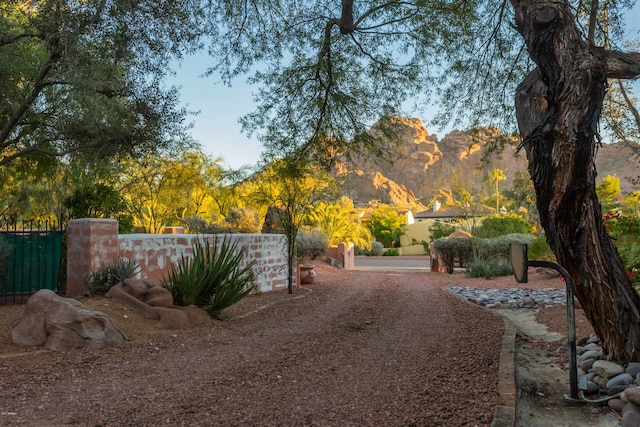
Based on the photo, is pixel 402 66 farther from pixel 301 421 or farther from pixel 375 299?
pixel 301 421

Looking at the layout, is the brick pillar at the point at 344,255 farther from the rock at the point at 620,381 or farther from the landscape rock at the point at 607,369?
the rock at the point at 620,381

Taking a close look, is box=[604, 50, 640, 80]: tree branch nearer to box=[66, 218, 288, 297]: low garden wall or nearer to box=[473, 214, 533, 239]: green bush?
box=[66, 218, 288, 297]: low garden wall

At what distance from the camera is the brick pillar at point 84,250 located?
7664 mm

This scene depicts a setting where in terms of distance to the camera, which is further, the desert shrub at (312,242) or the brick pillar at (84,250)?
the desert shrub at (312,242)

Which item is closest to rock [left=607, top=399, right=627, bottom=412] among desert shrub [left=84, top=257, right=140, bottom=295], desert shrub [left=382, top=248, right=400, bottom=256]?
desert shrub [left=84, top=257, right=140, bottom=295]

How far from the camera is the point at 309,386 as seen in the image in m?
4.34

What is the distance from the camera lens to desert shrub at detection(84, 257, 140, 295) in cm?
750

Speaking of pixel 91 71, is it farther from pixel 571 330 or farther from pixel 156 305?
pixel 571 330

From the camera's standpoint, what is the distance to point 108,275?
25.3ft

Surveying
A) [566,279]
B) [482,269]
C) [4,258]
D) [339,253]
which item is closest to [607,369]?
[566,279]

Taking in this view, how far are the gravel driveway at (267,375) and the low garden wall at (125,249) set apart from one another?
0.95m

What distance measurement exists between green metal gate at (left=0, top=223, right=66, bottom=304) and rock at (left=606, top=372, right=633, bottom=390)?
815cm

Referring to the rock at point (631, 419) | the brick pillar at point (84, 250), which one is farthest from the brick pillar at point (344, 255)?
the rock at point (631, 419)

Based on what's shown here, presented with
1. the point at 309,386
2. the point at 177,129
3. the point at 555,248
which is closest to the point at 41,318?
the point at 309,386
